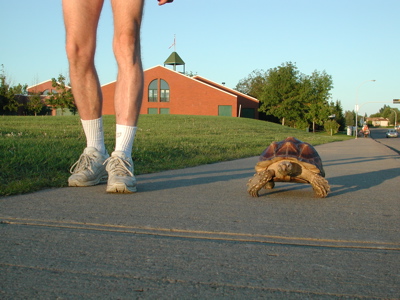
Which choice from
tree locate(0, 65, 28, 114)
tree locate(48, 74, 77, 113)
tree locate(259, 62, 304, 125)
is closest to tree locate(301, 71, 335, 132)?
tree locate(259, 62, 304, 125)

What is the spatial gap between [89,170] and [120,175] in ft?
1.52

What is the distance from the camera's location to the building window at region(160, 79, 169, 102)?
6494cm

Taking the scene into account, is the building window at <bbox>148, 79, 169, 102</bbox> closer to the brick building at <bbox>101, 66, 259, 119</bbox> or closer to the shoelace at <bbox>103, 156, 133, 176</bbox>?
the brick building at <bbox>101, 66, 259, 119</bbox>

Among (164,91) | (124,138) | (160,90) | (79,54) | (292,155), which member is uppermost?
(160,90)

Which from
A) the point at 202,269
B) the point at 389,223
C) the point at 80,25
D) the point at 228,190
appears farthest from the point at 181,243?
the point at 80,25

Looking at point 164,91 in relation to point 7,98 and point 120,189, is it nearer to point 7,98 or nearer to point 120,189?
point 7,98

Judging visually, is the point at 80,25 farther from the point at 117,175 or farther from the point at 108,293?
the point at 108,293

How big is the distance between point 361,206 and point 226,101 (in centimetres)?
6023

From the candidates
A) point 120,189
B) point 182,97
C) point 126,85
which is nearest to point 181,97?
point 182,97

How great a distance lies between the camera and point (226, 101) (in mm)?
62969

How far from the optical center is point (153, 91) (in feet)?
216

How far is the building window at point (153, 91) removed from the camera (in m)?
65.2

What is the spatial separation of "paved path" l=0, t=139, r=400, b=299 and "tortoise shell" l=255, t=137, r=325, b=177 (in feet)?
1.41

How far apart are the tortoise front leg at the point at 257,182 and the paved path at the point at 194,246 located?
0.40 ft
